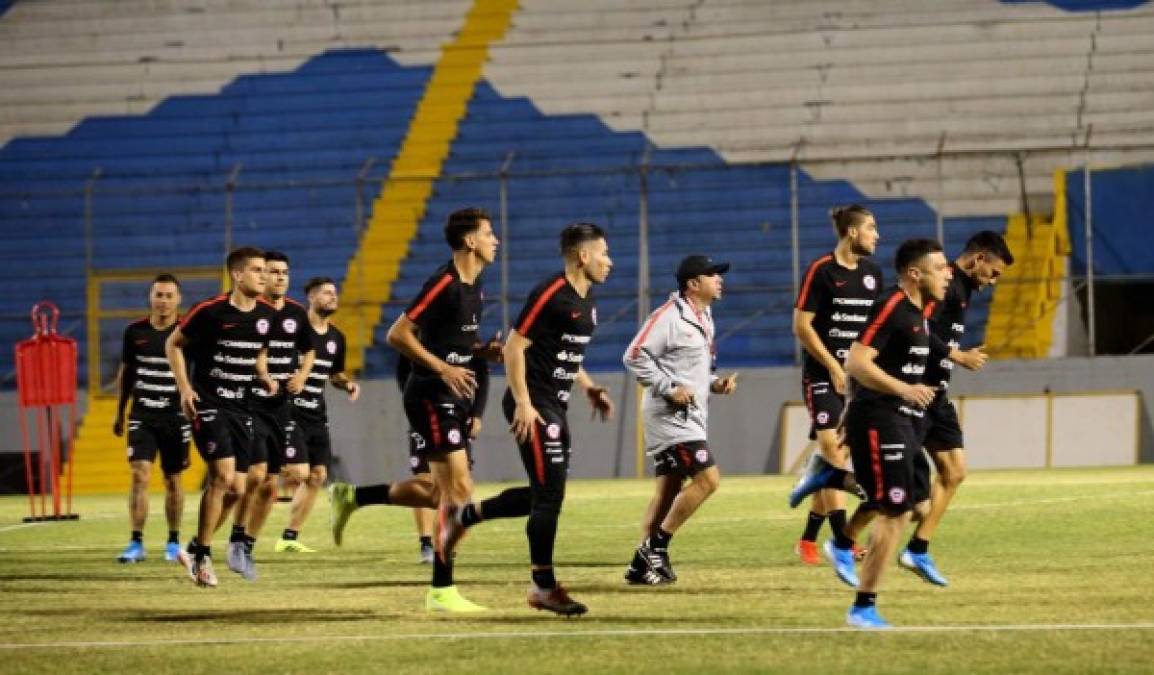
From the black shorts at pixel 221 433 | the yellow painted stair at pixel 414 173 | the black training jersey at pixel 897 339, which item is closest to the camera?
the black training jersey at pixel 897 339

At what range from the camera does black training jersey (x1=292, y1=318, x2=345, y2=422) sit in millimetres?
18375

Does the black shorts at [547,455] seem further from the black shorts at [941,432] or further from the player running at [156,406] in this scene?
the player running at [156,406]

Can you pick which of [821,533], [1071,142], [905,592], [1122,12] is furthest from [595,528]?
[1122,12]

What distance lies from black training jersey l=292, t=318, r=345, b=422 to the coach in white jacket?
5.15 metres

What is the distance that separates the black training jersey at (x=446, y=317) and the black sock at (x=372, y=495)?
8.30 ft

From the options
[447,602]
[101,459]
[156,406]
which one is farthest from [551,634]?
[101,459]

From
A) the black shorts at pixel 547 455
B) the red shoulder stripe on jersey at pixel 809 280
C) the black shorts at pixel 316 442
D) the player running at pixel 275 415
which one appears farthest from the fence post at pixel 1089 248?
the black shorts at pixel 547 455

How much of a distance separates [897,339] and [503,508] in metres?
2.46

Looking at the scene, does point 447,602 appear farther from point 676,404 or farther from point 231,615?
point 676,404

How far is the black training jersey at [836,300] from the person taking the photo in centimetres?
1435

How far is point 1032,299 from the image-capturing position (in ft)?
101

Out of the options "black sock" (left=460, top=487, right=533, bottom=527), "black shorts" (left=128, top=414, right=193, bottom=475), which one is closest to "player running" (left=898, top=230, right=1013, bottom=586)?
"black sock" (left=460, top=487, right=533, bottom=527)

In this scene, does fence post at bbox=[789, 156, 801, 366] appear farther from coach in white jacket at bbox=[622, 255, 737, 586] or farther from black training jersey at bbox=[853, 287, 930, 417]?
black training jersey at bbox=[853, 287, 930, 417]

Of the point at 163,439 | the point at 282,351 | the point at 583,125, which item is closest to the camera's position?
the point at 282,351
